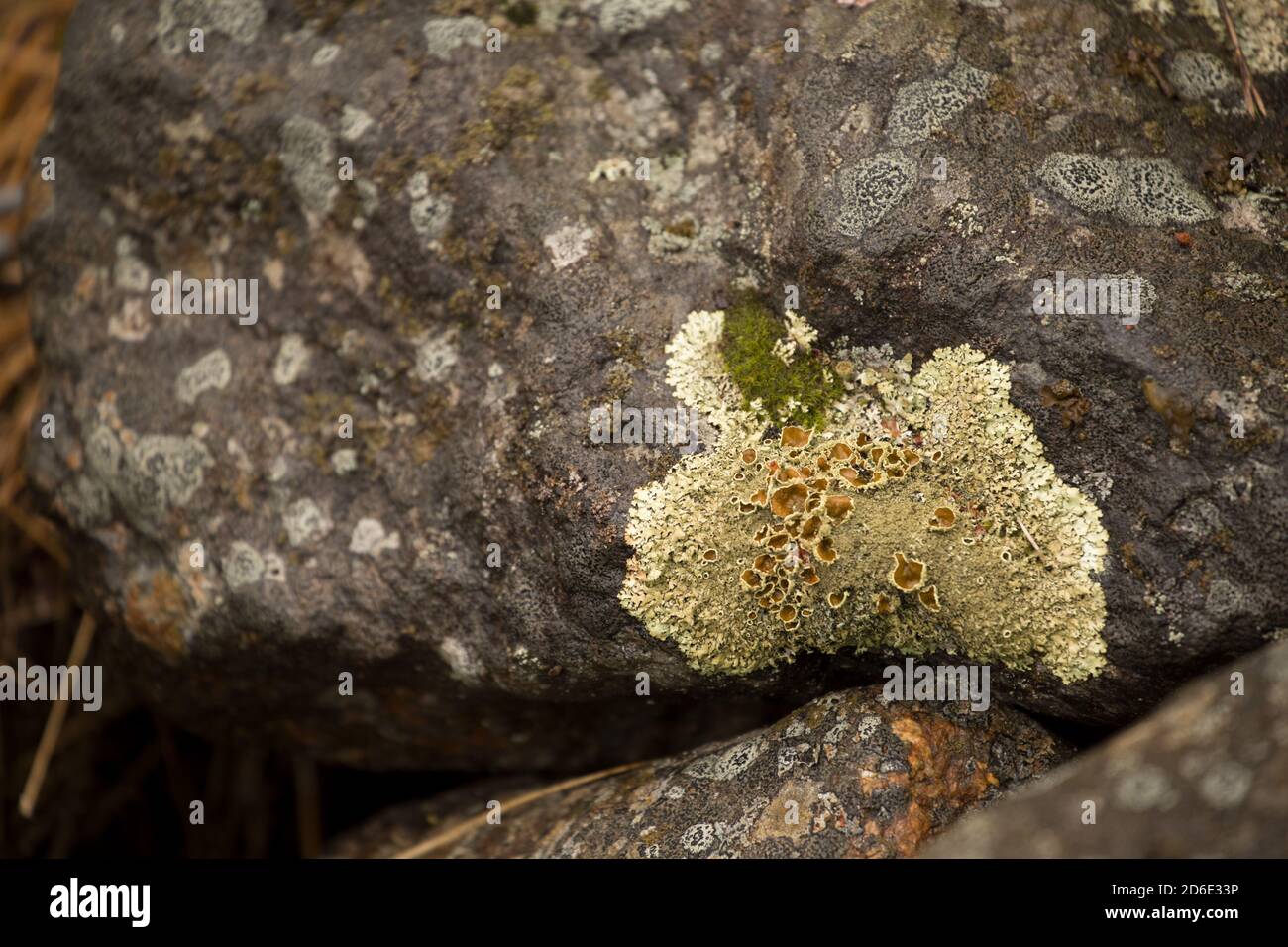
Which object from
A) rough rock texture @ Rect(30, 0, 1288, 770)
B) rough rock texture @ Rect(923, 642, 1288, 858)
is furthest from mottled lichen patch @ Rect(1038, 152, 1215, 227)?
rough rock texture @ Rect(923, 642, 1288, 858)

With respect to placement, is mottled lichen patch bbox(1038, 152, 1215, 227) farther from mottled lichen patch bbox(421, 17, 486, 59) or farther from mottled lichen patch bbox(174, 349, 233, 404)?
mottled lichen patch bbox(174, 349, 233, 404)

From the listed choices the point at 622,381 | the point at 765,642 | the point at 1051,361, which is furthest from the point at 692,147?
the point at 765,642

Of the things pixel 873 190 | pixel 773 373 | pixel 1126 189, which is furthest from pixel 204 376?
pixel 1126 189

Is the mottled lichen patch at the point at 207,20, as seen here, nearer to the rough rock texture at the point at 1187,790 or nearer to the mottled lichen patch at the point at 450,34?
the mottled lichen patch at the point at 450,34

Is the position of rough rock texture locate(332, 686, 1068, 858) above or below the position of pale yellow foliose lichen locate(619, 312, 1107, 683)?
below

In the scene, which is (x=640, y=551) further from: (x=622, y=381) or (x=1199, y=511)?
(x=1199, y=511)
